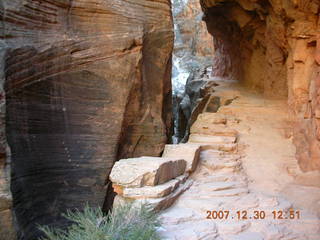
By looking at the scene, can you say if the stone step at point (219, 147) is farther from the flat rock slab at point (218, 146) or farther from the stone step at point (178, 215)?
the stone step at point (178, 215)

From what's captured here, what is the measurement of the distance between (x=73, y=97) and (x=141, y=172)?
2.92 m

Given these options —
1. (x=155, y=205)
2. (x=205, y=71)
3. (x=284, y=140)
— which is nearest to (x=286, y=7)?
(x=284, y=140)

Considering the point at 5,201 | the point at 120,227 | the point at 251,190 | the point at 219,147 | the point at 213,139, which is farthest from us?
the point at 213,139

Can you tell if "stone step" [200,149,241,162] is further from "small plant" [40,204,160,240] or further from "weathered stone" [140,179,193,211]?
"small plant" [40,204,160,240]

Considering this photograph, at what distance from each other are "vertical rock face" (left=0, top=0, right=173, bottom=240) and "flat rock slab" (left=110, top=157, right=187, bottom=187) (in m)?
2.08

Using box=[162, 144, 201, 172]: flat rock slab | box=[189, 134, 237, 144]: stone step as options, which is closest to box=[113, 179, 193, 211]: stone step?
box=[162, 144, 201, 172]: flat rock slab

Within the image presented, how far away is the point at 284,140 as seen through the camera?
8.65m

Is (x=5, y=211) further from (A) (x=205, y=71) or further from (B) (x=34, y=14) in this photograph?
(A) (x=205, y=71)

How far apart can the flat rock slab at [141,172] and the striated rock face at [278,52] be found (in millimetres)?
3157

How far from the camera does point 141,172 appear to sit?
5.05 metres

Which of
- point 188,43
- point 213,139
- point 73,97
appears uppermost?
point 73,97

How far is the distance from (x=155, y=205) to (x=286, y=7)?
627cm

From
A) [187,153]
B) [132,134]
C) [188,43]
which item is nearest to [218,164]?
[187,153]

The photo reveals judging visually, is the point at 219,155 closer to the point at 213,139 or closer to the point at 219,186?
the point at 213,139
